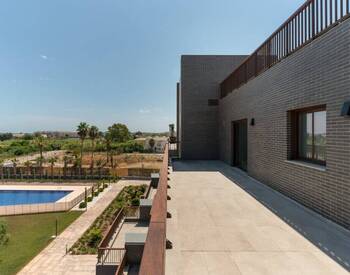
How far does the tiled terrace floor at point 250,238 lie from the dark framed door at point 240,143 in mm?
3758

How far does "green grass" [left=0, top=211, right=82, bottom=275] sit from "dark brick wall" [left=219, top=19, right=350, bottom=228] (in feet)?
33.7

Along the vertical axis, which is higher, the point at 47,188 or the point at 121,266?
the point at 121,266

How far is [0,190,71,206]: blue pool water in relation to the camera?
66.7 feet

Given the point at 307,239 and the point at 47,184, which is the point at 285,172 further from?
the point at 47,184

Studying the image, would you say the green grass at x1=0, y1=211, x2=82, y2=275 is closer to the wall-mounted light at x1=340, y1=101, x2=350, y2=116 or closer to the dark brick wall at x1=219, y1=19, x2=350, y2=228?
the dark brick wall at x1=219, y1=19, x2=350, y2=228

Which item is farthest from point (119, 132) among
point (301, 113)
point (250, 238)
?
point (250, 238)

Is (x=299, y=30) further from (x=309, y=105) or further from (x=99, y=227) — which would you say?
(x=99, y=227)

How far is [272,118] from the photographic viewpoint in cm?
620

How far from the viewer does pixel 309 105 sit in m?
4.45

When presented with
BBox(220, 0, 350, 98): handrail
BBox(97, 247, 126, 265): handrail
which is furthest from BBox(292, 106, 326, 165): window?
BBox(97, 247, 126, 265): handrail

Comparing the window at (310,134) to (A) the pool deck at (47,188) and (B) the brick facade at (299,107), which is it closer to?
(B) the brick facade at (299,107)

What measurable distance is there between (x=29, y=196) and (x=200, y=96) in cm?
1727

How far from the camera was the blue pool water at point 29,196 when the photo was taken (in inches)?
801

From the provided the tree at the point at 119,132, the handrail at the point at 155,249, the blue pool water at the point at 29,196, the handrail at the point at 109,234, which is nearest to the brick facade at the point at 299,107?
the handrail at the point at 155,249
